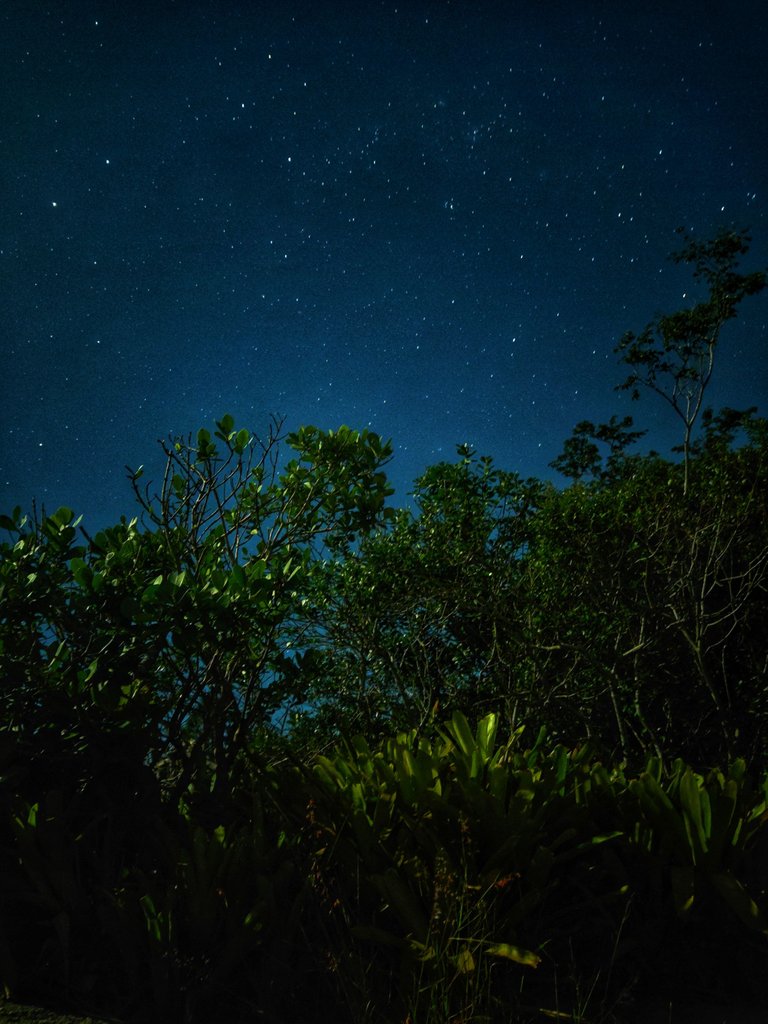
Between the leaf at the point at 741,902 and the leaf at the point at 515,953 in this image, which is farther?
the leaf at the point at 741,902

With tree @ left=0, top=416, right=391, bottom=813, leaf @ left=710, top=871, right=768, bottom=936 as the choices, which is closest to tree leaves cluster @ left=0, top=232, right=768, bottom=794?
tree @ left=0, top=416, right=391, bottom=813

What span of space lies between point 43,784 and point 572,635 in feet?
18.6

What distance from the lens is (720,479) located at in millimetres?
9359

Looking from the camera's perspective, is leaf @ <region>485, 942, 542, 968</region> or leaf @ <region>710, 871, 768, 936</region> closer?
→ leaf @ <region>485, 942, 542, 968</region>

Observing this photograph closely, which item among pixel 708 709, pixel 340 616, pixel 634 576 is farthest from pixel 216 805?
pixel 708 709

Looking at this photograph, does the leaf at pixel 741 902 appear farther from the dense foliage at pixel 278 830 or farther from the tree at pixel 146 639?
the tree at pixel 146 639

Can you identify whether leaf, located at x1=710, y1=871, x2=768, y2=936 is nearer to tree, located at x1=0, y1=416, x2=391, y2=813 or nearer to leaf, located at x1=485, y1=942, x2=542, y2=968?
leaf, located at x1=485, y1=942, x2=542, y2=968

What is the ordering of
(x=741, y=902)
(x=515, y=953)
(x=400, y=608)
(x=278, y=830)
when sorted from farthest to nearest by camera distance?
(x=400, y=608) < (x=278, y=830) < (x=741, y=902) < (x=515, y=953)

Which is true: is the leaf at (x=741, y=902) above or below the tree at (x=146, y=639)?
below

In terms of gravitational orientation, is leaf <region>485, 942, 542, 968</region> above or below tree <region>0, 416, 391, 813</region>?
below

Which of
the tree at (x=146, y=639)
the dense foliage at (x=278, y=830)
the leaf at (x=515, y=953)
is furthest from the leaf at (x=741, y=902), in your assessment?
the tree at (x=146, y=639)

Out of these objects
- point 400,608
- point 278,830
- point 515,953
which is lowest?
point 515,953

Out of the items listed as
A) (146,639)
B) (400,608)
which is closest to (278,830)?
(146,639)

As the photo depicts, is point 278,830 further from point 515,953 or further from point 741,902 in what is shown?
point 741,902
